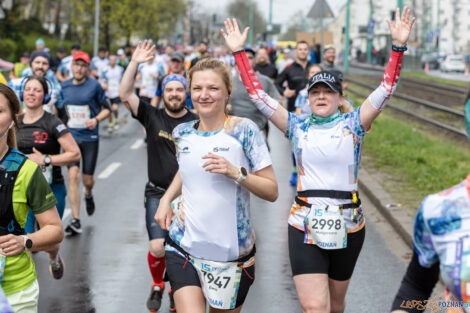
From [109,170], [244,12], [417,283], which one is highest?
[417,283]

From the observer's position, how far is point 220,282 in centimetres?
418

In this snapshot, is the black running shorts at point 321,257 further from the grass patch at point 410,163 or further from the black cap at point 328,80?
the grass patch at point 410,163

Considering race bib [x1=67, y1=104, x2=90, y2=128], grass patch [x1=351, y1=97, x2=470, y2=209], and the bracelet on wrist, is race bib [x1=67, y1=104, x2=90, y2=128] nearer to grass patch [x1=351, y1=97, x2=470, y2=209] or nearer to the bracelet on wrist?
grass patch [x1=351, y1=97, x2=470, y2=209]

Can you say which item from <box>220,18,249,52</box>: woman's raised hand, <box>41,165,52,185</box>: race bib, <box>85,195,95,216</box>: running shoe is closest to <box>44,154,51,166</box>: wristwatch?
<box>41,165,52,185</box>: race bib

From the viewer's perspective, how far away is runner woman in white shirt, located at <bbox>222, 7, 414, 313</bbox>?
4.69 metres

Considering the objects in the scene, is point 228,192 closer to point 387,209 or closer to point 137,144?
point 387,209

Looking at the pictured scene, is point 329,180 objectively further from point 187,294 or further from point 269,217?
point 269,217

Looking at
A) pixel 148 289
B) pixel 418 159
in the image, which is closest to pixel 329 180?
pixel 148 289

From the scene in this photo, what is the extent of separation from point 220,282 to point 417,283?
5.29 feet

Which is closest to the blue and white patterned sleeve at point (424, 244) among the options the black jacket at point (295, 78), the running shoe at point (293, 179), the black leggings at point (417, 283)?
the black leggings at point (417, 283)

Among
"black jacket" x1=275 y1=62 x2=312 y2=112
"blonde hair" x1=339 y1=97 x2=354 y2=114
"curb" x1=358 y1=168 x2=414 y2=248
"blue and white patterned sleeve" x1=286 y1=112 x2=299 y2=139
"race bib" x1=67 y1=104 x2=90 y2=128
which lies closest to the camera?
"blue and white patterned sleeve" x1=286 y1=112 x2=299 y2=139

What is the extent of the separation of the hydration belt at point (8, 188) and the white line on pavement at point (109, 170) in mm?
8977

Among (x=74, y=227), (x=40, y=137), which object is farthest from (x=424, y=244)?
(x=74, y=227)

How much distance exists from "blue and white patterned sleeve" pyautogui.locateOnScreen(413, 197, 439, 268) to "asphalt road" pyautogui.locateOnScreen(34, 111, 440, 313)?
12.1 feet
